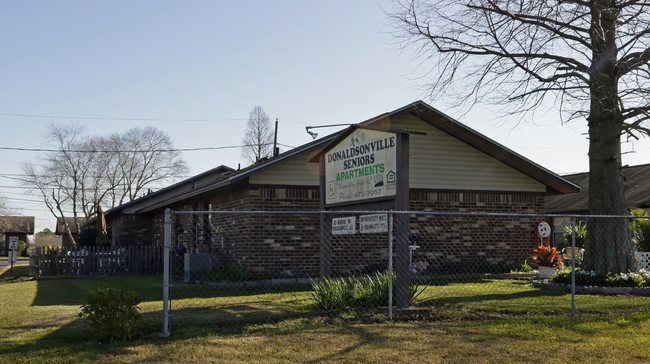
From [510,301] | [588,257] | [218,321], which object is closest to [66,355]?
[218,321]

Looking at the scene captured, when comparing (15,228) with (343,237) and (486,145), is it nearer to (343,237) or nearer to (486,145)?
(343,237)

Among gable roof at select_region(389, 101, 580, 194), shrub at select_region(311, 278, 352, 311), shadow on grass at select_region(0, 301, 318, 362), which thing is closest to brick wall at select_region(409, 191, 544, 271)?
gable roof at select_region(389, 101, 580, 194)

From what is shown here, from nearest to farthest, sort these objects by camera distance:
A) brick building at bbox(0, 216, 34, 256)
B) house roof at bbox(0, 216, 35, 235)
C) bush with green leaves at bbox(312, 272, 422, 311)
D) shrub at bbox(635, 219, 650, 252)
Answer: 1. bush with green leaves at bbox(312, 272, 422, 311)
2. shrub at bbox(635, 219, 650, 252)
3. brick building at bbox(0, 216, 34, 256)
4. house roof at bbox(0, 216, 35, 235)

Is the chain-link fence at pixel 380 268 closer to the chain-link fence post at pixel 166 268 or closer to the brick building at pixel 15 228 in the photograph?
the chain-link fence post at pixel 166 268

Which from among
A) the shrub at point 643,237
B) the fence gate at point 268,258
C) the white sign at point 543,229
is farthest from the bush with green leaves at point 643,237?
the fence gate at point 268,258

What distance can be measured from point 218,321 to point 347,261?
852cm

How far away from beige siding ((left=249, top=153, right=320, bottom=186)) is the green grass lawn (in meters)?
5.03

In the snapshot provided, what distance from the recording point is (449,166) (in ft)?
59.8

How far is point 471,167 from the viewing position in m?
18.5

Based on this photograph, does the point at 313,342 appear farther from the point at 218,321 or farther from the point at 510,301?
the point at 510,301

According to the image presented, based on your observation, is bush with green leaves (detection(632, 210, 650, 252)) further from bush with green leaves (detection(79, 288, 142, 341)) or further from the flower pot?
bush with green leaves (detection(79, 288, 142, 341))

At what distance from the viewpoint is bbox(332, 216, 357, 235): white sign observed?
10.2m

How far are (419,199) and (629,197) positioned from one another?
16903 mm

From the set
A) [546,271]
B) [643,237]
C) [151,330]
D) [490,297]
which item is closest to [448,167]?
[546,271]
